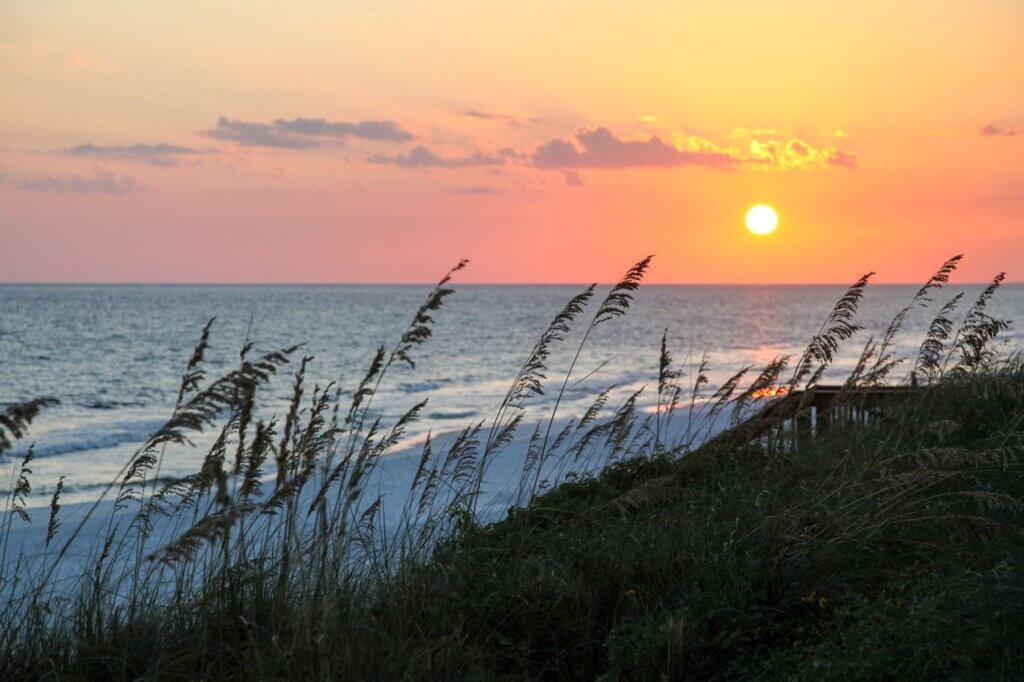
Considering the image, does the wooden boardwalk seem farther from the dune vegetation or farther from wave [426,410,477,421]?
wave [426,410,477,421]

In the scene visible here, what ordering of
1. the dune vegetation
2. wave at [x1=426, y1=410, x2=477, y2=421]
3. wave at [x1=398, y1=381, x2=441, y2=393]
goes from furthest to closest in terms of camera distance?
wave at [x1=398, y1=381, x2=441, y2=393] < wave at [x1=426, y1=410, x2=477, y2=421] < the dune vegetation

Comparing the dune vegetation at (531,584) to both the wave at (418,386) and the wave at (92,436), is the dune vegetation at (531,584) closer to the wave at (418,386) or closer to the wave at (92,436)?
the wave at (92,436)

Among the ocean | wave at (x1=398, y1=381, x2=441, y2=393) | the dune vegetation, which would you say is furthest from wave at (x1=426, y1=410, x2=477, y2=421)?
the dune vegetation

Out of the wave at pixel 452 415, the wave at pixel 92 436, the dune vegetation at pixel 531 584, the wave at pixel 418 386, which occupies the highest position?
the dune vegetation at pixel 531 584

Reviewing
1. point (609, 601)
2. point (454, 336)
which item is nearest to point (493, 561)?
point (609, 601)

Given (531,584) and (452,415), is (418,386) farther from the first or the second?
(531,584)

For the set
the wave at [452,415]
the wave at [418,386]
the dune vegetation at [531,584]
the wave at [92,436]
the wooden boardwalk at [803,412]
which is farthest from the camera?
the wave at [418,386]

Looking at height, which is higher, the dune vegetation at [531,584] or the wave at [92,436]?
the dune vegetation at [531,584]

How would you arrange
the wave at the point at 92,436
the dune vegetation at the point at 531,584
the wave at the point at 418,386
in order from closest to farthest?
1. the dune vegetation at the point at 531,584
2. the wave at the point at 92,436
3. the wave at the point at 418,386

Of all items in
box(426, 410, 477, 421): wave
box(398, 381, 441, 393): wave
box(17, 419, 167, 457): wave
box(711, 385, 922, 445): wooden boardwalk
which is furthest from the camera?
box(398, 381, 441, 393): wave

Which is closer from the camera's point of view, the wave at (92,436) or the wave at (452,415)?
the wave at (92,436)

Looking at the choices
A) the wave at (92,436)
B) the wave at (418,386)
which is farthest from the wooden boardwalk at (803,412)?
the wave at (418,386)

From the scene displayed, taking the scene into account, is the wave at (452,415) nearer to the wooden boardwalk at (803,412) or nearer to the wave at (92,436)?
the wave at (92,436)

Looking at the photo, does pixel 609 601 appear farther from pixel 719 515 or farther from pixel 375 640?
pixel 375 640
